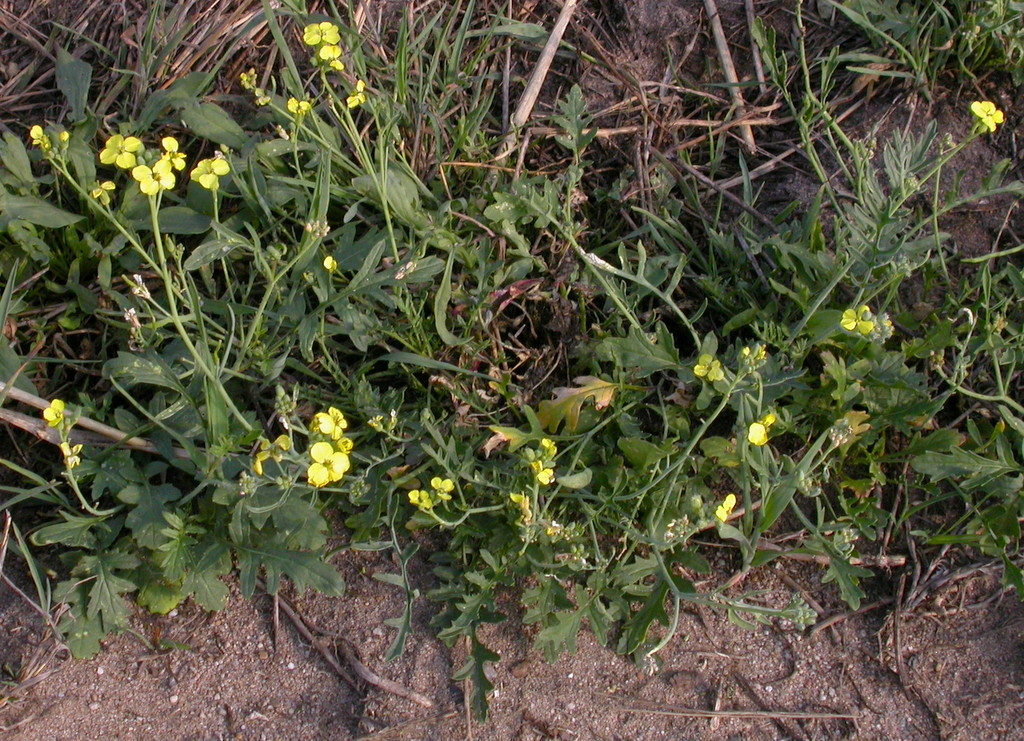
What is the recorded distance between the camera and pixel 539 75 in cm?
300

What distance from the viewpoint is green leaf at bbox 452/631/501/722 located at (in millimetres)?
2289

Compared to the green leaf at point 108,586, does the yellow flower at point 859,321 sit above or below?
above

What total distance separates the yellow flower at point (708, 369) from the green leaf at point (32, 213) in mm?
1801

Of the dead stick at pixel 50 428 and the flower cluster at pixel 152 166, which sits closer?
the flower cluster at pixel 152 166

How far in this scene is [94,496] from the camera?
2350mm

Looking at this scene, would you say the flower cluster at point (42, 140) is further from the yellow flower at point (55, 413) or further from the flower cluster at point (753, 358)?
the flower cluster at point (753, 358)

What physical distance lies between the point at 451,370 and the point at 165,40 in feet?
4.78

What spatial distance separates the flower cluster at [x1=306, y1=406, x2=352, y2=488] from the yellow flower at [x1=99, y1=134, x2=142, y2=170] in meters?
0.80

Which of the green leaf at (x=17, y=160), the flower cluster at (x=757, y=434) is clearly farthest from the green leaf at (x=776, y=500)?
the green leaf at (x=17, y=160)

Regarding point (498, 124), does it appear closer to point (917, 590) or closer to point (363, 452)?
point (363, 452)

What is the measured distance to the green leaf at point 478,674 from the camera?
7.51 ft

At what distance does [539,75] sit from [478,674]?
1.86 meters

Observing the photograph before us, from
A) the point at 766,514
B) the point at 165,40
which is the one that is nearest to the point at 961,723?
the point at 766,514

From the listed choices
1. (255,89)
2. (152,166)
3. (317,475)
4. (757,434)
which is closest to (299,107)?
(255,89)
